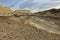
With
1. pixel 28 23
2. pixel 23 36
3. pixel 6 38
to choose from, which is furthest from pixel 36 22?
pixel 6 38

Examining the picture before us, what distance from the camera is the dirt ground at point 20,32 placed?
11.5 meters

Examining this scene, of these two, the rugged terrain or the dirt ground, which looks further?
the rugged terrain

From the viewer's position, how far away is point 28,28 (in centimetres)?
1305

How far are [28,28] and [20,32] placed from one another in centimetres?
94

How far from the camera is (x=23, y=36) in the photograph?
38.6 feet

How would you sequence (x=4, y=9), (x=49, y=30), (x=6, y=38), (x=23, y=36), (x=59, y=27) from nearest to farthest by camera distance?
(x=6, y=38), (x=23, y=36), (x=49, y=30), (x=59, y=27), (x=4, y=9)

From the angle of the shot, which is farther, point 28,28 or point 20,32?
point 28,28

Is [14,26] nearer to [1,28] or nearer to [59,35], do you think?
[1,28]

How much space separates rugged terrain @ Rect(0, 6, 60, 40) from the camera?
11728 mm

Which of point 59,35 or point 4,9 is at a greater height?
point 4,9

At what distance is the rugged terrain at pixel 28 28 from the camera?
1173 cm

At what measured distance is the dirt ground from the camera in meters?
11.5

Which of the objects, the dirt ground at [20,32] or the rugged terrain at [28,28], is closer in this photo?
the dirt ground at [20,32]

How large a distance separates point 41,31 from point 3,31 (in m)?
2.58
